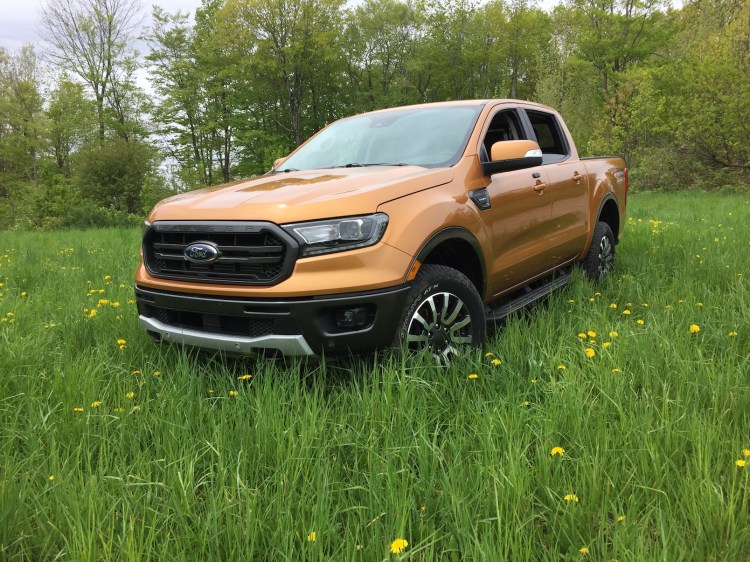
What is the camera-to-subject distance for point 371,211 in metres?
2.38

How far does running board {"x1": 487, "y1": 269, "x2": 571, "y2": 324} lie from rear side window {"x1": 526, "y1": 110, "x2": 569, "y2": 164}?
1029 mm

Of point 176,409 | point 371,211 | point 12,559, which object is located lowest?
point 12,559

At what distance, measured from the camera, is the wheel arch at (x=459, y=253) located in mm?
2672

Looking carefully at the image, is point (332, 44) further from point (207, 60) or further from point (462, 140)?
point (462, 140)

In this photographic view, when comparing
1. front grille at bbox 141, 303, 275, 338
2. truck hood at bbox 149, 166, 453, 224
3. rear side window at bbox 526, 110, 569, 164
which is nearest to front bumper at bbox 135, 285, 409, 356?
front grille at bbox 141, 303, 275, 338

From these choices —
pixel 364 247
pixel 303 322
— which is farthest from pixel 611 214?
pixel 303 322

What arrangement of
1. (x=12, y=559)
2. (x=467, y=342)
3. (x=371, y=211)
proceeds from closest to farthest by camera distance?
(x=12, y=559)
(x=371, y=211)
(x=467, y=342)

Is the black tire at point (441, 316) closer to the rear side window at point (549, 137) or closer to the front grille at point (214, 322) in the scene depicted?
the front grille at point (214, 322)

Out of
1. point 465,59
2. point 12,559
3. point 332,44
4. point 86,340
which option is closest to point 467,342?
point 12,559

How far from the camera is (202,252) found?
8.05 ft

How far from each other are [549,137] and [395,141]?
1.86 metres

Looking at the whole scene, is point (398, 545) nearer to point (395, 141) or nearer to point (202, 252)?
point (202, 252)

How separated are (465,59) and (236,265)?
39.5 m

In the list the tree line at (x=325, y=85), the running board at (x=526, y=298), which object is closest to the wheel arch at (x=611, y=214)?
the running board at (x=526, y=298)
